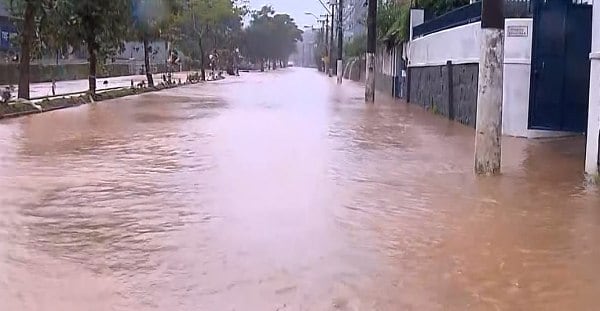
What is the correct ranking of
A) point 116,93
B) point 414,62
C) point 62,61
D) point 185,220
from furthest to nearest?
point 62,61
point 116,93
point 414,62
point 185,220

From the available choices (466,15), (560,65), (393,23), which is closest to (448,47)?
(466,15)

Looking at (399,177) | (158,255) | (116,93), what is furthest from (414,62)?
(158,255)

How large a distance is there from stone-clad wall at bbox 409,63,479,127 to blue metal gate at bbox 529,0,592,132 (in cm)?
368

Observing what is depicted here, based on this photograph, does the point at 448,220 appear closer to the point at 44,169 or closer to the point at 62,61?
the point at 44,169

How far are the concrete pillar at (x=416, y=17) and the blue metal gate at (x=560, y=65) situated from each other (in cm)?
1664

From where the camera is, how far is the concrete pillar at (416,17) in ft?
110

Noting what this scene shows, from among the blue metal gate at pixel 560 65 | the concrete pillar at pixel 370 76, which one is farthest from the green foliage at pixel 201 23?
the blue metal gate at pixel 560 65

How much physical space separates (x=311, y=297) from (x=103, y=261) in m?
1.95

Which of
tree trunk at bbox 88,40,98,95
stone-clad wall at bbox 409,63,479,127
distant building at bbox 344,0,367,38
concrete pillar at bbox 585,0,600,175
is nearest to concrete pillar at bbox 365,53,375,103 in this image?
stone-clad wall at bbox 409,63,479,127

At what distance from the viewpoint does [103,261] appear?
23.3 feet

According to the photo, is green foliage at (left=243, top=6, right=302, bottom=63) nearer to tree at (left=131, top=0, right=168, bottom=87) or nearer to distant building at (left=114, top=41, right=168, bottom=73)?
distant building at (left=114, top=41, right=168, bottom=73)

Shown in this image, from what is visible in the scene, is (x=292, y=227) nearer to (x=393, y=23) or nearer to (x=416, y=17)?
(x=416, y=17)

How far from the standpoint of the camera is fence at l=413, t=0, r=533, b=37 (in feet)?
56.6

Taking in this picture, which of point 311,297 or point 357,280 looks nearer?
point 311,297
